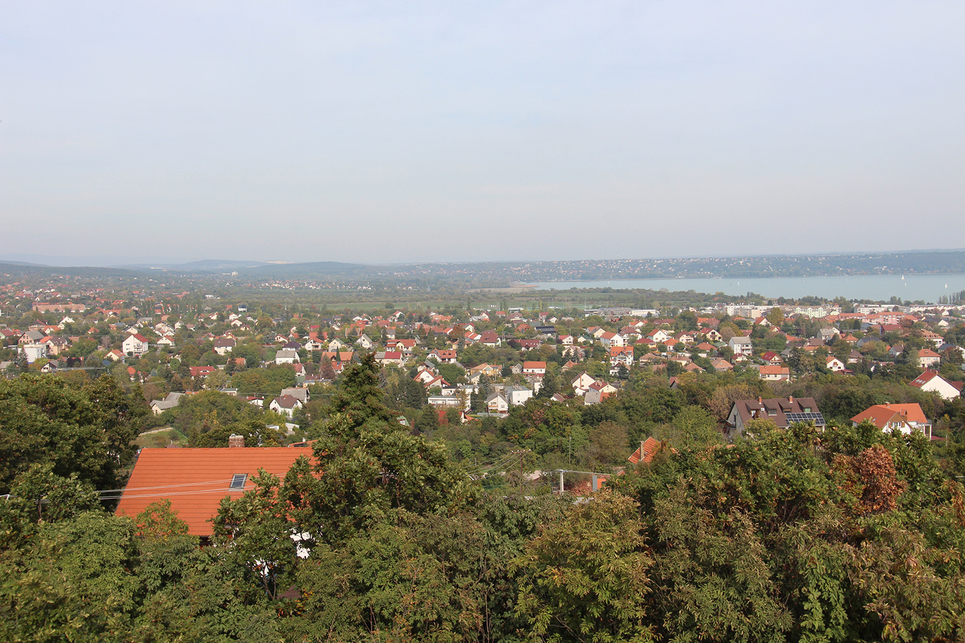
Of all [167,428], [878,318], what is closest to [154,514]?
[167,428]

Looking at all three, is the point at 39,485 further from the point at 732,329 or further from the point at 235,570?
the point at 732,329

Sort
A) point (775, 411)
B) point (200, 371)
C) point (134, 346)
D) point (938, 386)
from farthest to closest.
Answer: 1. point (134, 346)
2. point (200, 371)
3. point (938, 386)
4. point (775, 411)

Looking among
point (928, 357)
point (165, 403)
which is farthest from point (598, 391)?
point (928, 357)

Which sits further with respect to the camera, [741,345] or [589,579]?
[741,345]

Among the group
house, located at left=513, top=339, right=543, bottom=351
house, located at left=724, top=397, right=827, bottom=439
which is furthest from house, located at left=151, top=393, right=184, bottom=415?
house, located at left=513, top=339, right=543, bottom=351

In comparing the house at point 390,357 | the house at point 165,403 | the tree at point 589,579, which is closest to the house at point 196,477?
the tree at point 589,579

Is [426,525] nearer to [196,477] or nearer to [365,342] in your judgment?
[196,477]
